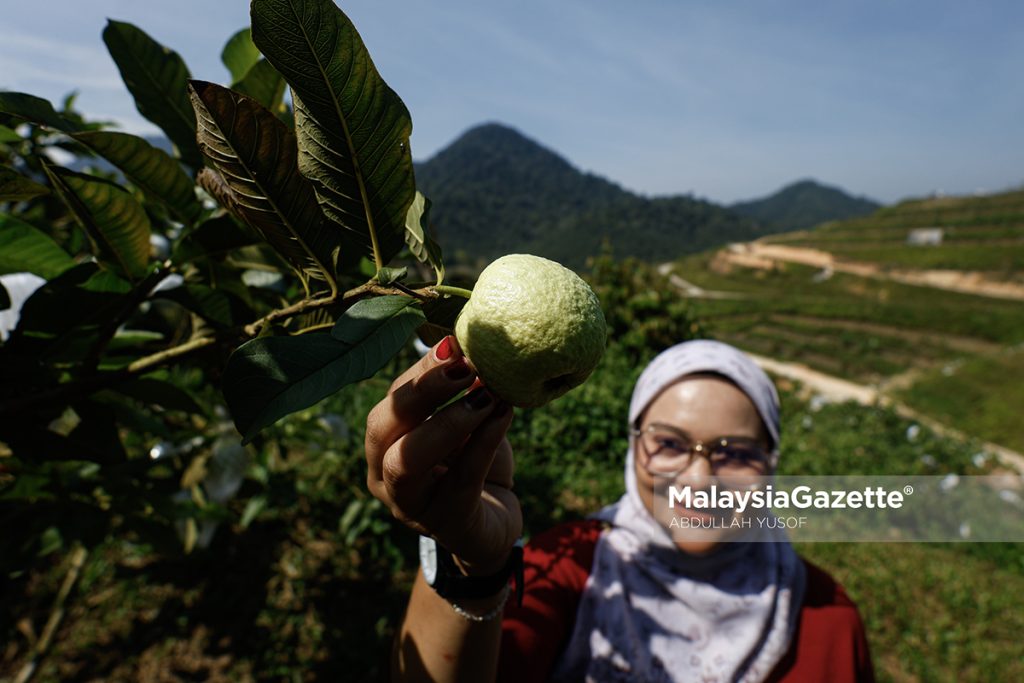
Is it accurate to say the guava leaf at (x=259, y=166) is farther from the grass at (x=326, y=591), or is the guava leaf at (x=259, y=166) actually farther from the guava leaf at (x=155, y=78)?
the grass at (x=326, y=591)

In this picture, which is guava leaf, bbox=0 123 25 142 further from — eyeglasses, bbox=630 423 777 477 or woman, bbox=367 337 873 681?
eyeglasses, bbox=630 423 777 477

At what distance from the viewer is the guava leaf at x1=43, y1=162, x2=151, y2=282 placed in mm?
776

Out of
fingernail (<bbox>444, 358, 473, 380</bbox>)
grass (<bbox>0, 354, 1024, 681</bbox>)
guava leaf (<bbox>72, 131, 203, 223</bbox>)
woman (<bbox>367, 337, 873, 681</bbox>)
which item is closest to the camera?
fingernail (<bbox>444, 358, 473, 380</bbox>)

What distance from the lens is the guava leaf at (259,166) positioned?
1.90 feet

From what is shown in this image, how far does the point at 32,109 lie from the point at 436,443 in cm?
70

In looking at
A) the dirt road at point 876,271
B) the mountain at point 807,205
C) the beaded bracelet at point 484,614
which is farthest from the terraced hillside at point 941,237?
the mountain at point 807,205

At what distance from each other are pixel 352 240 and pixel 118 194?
45 cm

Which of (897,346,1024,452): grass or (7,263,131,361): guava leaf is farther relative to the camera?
(897,346,1024,452): grass

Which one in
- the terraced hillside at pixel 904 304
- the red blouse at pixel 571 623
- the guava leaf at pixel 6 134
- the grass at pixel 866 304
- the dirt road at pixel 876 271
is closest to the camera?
the guava leaf at pixel 6 134

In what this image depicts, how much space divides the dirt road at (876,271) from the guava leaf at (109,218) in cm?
3786

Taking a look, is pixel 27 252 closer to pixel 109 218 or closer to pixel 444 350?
pixel 109 218

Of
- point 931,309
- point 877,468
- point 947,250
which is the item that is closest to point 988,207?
point 947,250

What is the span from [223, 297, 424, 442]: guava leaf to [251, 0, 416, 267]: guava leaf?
14 centimetres

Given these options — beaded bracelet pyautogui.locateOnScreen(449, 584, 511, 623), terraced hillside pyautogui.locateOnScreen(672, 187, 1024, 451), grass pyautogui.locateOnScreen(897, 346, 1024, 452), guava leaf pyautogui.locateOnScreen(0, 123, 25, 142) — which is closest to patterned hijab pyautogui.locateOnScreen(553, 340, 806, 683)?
beaded bracelet pyautogui.locateOnScreen(449, 584, 511, 623)
